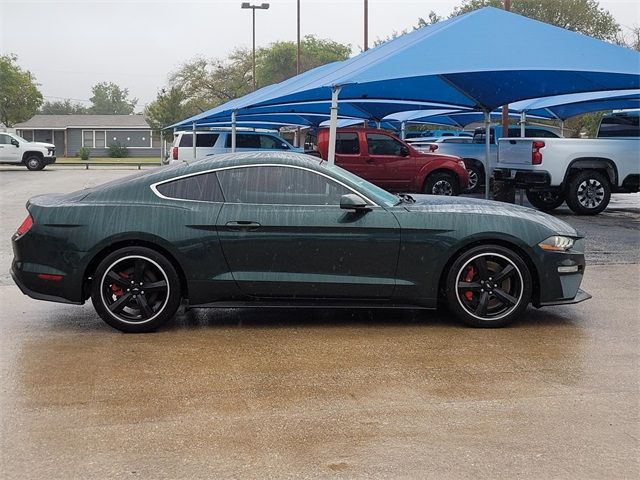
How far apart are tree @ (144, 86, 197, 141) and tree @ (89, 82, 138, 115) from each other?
114515 mm

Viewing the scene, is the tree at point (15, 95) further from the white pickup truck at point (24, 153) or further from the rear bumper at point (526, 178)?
the rear bumper at point (526, 178)

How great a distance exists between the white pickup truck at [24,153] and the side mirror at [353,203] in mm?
35298

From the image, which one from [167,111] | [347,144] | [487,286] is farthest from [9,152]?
[487,286]

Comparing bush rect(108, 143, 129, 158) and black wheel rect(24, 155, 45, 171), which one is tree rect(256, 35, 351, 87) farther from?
black wheel rect(24, 155, 45, 171)

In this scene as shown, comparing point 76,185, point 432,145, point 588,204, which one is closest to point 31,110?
point 76,185

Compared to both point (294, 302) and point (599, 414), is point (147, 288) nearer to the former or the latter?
point (294, 302)

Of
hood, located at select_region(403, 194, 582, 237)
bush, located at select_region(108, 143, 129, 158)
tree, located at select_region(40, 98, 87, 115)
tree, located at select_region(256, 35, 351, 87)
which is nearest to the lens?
hood, located at select_region(403, 194, 582, 237)

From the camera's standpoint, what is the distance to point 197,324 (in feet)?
21.7

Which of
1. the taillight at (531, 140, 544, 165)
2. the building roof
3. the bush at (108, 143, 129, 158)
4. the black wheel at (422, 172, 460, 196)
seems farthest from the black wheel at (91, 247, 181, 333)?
the building roof

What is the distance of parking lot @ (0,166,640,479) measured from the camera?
383cm

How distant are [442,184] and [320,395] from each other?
1439cm

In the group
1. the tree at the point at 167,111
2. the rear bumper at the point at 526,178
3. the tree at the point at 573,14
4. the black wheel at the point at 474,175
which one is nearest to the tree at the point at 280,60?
the tree at the point at 167,111

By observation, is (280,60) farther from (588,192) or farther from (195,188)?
(195,188)

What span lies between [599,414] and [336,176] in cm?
289
